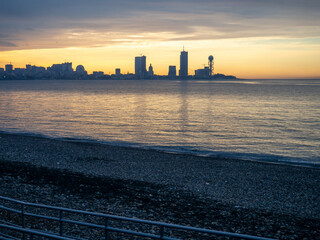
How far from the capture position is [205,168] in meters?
20.2

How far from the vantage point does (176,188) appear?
15688 mm

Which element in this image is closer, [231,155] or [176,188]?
[176,188]

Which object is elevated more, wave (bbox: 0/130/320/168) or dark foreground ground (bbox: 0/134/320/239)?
dark foreground ground (bbox: 0/134/320/239)

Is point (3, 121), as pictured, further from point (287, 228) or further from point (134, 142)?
point (287, 228)

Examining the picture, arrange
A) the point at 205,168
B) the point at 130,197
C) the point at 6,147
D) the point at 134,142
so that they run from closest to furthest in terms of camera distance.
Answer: the point at 130,197, the point at 205,168, the point at 6,147, the point at 134,142

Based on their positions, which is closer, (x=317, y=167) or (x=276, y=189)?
(x=276, y=189)

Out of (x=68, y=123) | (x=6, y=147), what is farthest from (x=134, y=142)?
(x=68, y=123)

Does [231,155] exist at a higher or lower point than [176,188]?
lower

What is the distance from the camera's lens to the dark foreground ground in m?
12.0

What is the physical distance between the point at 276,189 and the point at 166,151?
39.1ft

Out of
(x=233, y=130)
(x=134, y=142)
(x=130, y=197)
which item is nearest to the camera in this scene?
(x=130, y=197)

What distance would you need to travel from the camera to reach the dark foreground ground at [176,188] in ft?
39.4

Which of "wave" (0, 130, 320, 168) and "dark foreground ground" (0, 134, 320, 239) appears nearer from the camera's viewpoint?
"dark foreground ground" (0, 134, 320, 239)

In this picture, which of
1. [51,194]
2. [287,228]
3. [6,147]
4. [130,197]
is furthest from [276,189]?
[6,147]
